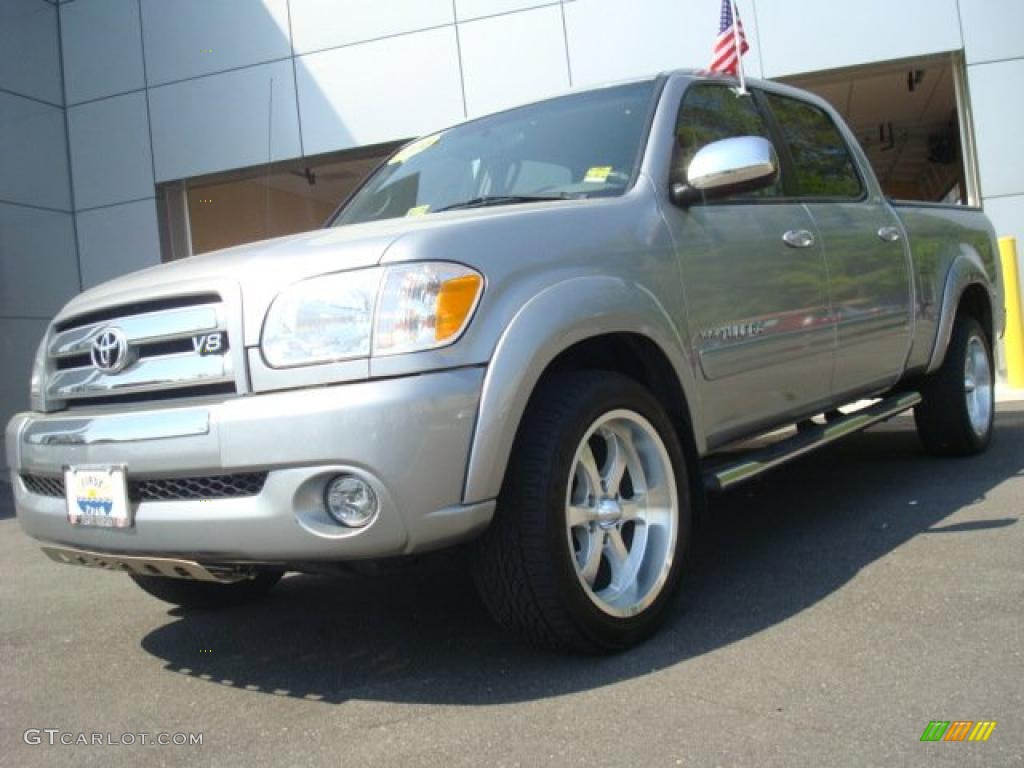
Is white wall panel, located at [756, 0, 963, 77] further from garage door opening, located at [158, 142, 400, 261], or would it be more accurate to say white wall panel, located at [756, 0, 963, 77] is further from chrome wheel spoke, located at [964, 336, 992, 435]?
chrome wheel spoke, located at [964, 336, 992, 435]

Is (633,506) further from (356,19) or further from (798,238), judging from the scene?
(356,19)

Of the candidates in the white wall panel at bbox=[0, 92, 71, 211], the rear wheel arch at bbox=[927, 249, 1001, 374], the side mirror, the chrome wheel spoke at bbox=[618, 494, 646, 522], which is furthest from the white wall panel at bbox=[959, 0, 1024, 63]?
the white wall panel at bbox=[0, 92, 71, 211]

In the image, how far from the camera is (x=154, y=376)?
2.65m

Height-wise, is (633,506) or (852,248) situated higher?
(852,248)

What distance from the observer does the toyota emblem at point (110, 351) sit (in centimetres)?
272

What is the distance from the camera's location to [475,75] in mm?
10594

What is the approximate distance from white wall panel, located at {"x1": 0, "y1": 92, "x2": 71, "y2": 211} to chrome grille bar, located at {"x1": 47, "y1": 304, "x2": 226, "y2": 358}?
9.77 metres

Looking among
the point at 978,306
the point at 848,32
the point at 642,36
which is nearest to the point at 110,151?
the point at 642,36

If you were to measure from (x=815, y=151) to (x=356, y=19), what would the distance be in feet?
25.4

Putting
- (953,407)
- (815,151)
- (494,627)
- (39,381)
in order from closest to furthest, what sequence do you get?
(39,381), (494,627), (815,151), (953,407)

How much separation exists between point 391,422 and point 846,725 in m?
1.27

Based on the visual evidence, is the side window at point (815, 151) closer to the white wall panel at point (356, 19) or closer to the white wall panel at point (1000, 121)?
the white wall panel at point (1000, 121)

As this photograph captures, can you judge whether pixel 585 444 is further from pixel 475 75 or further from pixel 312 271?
pixel 475 75

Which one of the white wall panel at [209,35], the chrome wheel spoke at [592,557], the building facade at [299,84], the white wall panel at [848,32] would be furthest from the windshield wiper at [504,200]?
the white wall panel at [209,35]
